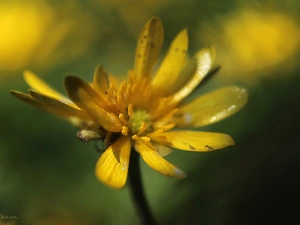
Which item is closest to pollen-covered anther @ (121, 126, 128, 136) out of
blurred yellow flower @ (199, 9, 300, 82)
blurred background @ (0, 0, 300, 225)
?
blurred background @ (0, 0, 300, 225)

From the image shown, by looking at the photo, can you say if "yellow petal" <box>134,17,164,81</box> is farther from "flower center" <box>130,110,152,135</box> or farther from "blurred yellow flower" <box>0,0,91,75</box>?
"blurred yellow flower" <box>0,0,91,75</box>

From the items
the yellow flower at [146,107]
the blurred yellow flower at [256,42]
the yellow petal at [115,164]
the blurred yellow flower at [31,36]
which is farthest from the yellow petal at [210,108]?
the blurred yellow flower at [31,36]

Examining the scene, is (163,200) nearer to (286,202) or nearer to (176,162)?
(176,162)

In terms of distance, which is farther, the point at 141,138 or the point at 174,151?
the point at 174,151

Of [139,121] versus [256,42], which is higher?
[139,121]

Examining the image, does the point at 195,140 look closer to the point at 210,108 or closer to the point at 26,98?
the point at 210,108

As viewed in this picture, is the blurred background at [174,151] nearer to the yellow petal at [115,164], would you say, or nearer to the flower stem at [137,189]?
the flower stem at [137,189]

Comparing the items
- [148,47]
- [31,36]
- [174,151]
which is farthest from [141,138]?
[31,36]
